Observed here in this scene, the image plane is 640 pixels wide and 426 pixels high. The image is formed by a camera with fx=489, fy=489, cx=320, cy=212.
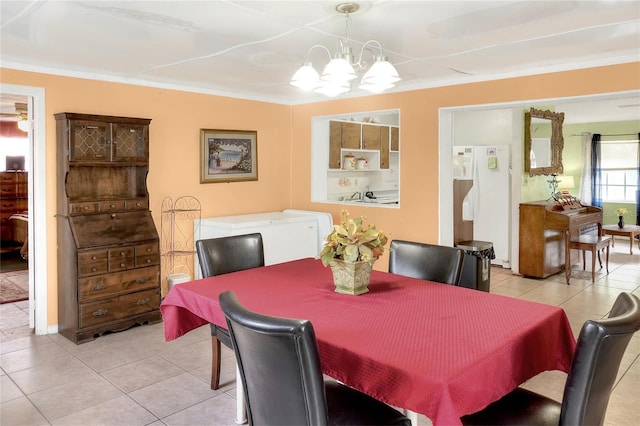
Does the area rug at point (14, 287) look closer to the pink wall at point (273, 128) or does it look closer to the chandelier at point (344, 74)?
the pink wall at point (273, 128)

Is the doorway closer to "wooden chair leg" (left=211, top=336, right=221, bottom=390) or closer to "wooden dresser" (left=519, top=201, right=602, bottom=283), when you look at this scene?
"wooden dresser" (left=519, top=201, right=602, bottom=283)

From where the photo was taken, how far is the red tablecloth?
4.97 ft

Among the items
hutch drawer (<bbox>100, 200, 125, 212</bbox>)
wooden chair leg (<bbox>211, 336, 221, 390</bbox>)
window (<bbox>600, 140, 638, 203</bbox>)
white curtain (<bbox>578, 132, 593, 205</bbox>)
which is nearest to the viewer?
wooden chair leg (<bbox>211, 336, 221, 390</bbox>)

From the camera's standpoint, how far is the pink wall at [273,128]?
4059mm

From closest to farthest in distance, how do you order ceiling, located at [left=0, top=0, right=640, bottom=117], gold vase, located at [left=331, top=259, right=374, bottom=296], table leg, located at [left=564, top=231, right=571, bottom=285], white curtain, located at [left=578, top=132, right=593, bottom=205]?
gold vase, located at [left=331, top=259, right=374, bottom=296], ceiling, located at [left=0, top=0, right=640, bottom=117], table leg, located at [left=564, top=231, right=571, bottom=285], white curtain, located at [left=578, top=132, right=593, bottom=205]

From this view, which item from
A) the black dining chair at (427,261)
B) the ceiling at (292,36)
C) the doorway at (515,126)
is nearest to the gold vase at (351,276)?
the black dining chair at (427,261)

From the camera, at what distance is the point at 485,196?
6.70 meters

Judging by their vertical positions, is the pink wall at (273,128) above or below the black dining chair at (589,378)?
above

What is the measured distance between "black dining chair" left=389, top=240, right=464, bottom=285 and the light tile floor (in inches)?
31.8

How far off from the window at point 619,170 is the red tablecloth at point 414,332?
8.66 metres

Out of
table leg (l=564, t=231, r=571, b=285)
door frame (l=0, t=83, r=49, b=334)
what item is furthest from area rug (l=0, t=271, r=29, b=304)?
table leg (l=564, t=231, r=571, b=285)

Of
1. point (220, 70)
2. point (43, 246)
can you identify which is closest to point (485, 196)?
point (220, 70)

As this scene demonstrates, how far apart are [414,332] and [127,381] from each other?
2.18 meters

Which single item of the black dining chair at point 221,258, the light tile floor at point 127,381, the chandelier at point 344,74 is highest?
the chandelier at point 344,74
